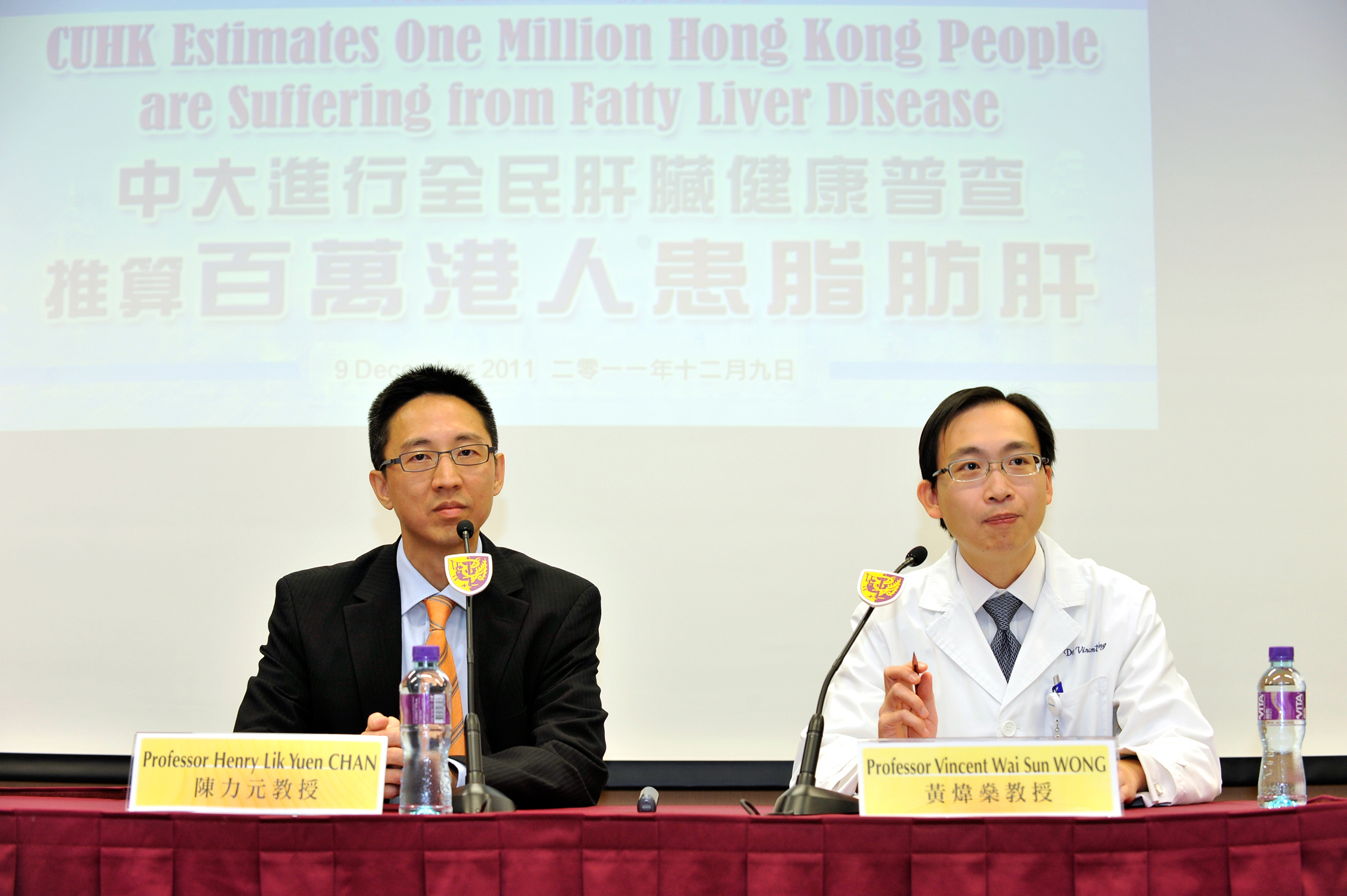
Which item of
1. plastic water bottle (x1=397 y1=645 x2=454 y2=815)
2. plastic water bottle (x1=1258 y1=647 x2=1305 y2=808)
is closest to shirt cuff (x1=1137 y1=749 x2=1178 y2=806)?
plastic water bottle (x1=1258 y1=647 x2=1305 y2=808)

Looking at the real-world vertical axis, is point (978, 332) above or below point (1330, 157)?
below

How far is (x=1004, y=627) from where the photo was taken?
216 cm

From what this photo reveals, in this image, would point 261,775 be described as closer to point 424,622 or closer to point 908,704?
point 424,622

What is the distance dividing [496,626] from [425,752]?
2.16 feet

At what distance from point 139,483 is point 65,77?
1.15m

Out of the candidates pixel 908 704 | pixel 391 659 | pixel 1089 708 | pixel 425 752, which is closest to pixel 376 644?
pixel 391 659

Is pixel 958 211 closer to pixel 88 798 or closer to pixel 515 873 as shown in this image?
pixel 515 873

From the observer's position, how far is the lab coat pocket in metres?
2.04

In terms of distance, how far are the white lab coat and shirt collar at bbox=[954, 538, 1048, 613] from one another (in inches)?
0.5

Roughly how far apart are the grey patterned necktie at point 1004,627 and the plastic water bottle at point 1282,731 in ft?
1.51

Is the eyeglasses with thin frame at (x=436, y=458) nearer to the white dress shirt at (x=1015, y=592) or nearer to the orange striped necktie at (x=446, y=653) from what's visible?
the orange striped necktie at (x=446, y=653)

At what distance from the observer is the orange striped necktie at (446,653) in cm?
202

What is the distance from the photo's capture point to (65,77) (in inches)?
113

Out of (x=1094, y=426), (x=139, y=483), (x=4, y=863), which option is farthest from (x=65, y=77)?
(x=1094, y=426)
